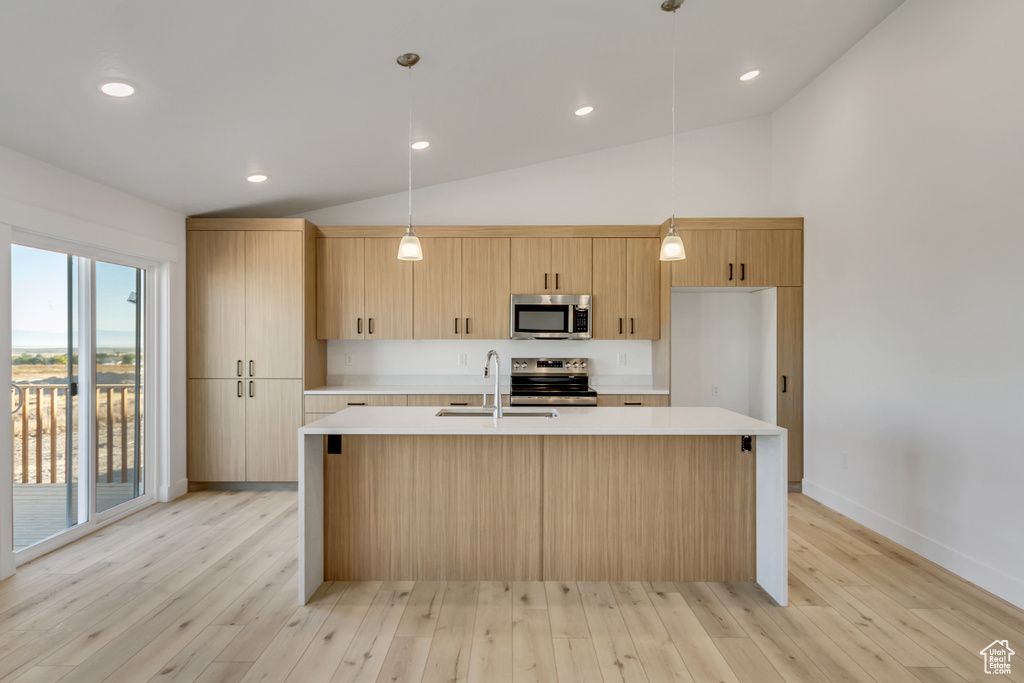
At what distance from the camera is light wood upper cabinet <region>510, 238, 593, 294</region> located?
471cm

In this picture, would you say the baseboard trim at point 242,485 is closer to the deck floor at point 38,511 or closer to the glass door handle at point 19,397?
the deck floor at point 38,511

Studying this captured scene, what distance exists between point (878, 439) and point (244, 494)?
4707 millimetres

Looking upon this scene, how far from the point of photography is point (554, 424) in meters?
2.58

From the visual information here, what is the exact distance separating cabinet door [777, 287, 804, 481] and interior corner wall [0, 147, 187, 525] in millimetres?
4883

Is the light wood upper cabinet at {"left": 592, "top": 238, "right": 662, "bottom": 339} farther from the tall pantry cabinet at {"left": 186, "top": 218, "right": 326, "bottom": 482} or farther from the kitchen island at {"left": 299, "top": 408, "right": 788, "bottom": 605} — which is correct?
the tall pantry cabinet at {"left": 186, "top": 218, "right": 326, "bottom": 482}

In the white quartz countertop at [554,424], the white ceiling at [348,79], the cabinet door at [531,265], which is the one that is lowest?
the white quartz countertop at [554,424]

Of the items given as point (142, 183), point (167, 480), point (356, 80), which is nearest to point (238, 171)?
point (142, 183)

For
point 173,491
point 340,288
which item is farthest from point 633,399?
point 173,491

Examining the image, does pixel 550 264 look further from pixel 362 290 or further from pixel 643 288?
pixel 362 290

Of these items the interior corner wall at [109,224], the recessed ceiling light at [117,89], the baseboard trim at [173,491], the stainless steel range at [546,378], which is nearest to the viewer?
the recessed ceiling light at [117,89]

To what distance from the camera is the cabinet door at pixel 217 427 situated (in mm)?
4406

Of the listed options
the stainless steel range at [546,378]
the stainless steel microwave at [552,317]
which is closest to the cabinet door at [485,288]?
the stainless steel microwave at [552,317]

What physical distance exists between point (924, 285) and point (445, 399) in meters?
3.38

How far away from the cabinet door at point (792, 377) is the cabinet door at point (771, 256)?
241 mm
